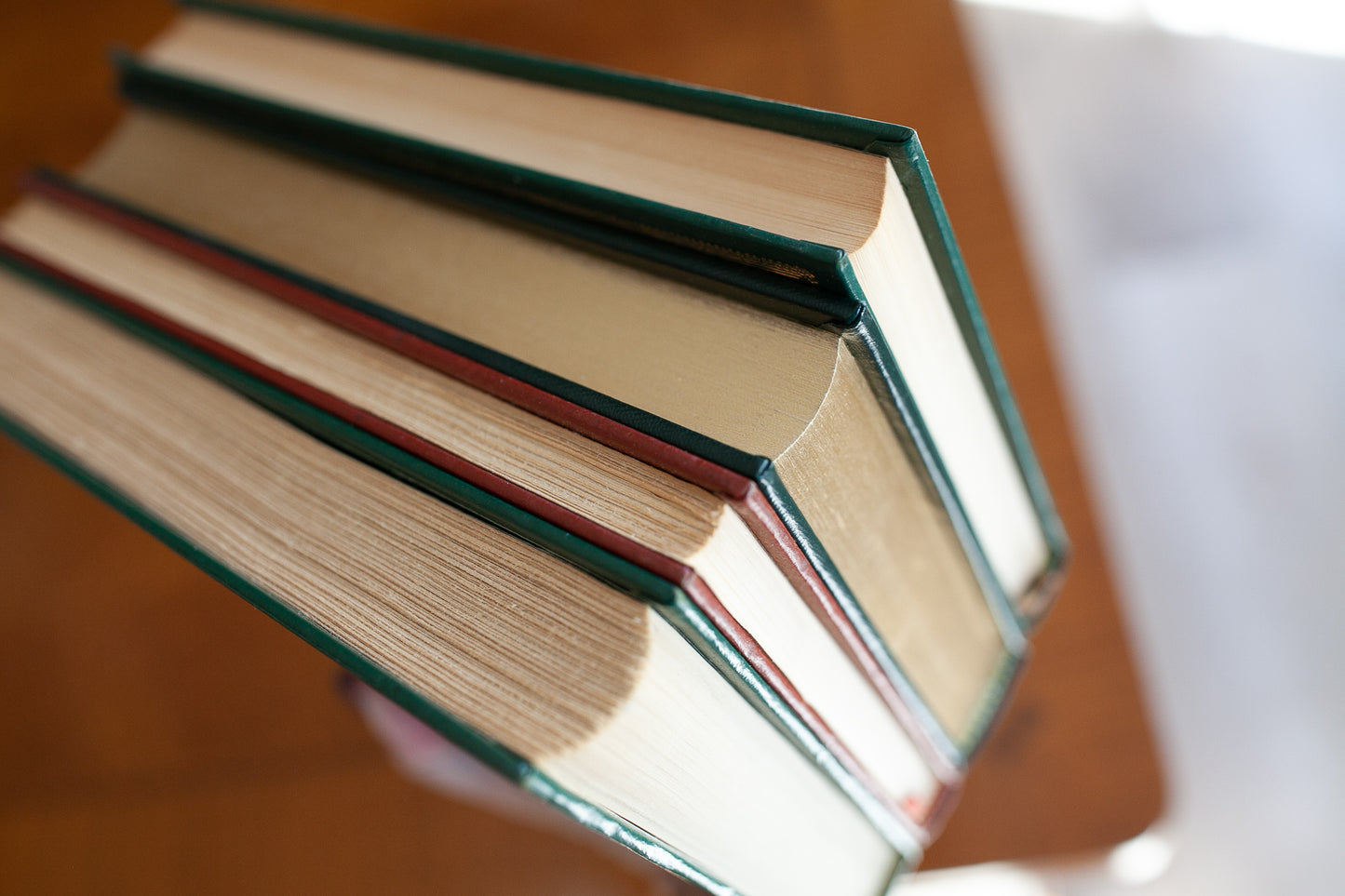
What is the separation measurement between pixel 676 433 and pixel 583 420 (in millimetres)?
26

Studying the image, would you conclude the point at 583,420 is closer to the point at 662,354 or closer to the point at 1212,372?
the point at 662,354

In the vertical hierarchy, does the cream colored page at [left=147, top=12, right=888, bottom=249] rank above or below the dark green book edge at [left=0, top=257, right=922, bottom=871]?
above

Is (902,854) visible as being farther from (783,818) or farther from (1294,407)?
(1294,407)

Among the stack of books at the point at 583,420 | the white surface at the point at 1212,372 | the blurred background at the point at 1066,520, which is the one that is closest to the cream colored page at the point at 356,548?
the stack of books at the point at 583,420

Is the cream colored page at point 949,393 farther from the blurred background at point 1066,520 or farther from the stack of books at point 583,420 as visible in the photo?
the blurred background at point 1066,520

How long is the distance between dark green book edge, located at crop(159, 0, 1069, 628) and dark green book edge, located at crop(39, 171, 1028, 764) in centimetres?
2

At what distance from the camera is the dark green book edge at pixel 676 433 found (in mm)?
213

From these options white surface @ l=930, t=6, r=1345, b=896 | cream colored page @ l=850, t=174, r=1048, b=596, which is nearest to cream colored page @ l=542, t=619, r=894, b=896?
cream colored page @ l=850, t=174, r=1048, b=596

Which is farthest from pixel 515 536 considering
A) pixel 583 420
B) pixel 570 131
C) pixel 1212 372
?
pixel 1212 372

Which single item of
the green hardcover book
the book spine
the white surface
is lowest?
the book spine

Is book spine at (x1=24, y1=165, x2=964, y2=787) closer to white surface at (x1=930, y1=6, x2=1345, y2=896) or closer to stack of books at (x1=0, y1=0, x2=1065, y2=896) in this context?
stack of books at (x1=0, y1=0, x2=1065, y2=896)

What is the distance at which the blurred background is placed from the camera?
18.8 inches

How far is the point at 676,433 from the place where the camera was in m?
0.22

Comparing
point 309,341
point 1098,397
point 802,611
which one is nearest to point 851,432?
point 802,611
